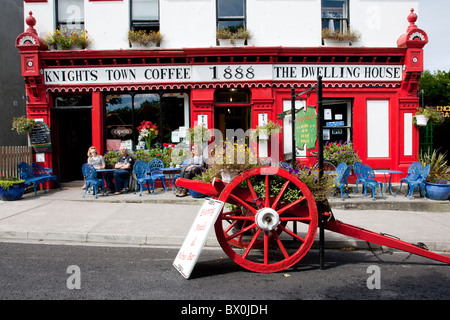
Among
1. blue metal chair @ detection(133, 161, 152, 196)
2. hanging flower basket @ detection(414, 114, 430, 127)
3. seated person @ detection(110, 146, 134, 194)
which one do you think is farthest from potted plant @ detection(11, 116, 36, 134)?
hanging flower basket @ detection(414, 114, 430, 127)

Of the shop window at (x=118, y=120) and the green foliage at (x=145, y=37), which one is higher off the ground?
the green foliage at (x=145, y=37)

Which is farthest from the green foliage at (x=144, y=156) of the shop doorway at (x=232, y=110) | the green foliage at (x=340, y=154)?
the green foliage at (x=340, y=154)

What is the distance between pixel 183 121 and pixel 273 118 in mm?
3054

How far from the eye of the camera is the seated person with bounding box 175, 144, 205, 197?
9023 millimetres

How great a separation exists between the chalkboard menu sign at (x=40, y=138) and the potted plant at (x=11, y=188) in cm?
165

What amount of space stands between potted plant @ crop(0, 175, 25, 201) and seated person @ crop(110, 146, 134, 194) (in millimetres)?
2550

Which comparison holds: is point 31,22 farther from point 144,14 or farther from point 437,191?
point 437,191

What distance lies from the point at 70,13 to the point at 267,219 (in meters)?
10.5

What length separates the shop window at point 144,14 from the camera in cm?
1052

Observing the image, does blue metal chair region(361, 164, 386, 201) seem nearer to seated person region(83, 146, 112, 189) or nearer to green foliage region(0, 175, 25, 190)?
seated person region(83, 146, 112, 189)

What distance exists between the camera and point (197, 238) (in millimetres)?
3928

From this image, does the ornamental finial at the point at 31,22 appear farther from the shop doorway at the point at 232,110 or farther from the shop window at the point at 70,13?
the shop doorway at the point at 232,110

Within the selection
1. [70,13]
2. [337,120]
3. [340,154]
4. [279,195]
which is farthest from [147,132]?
[279,195]
